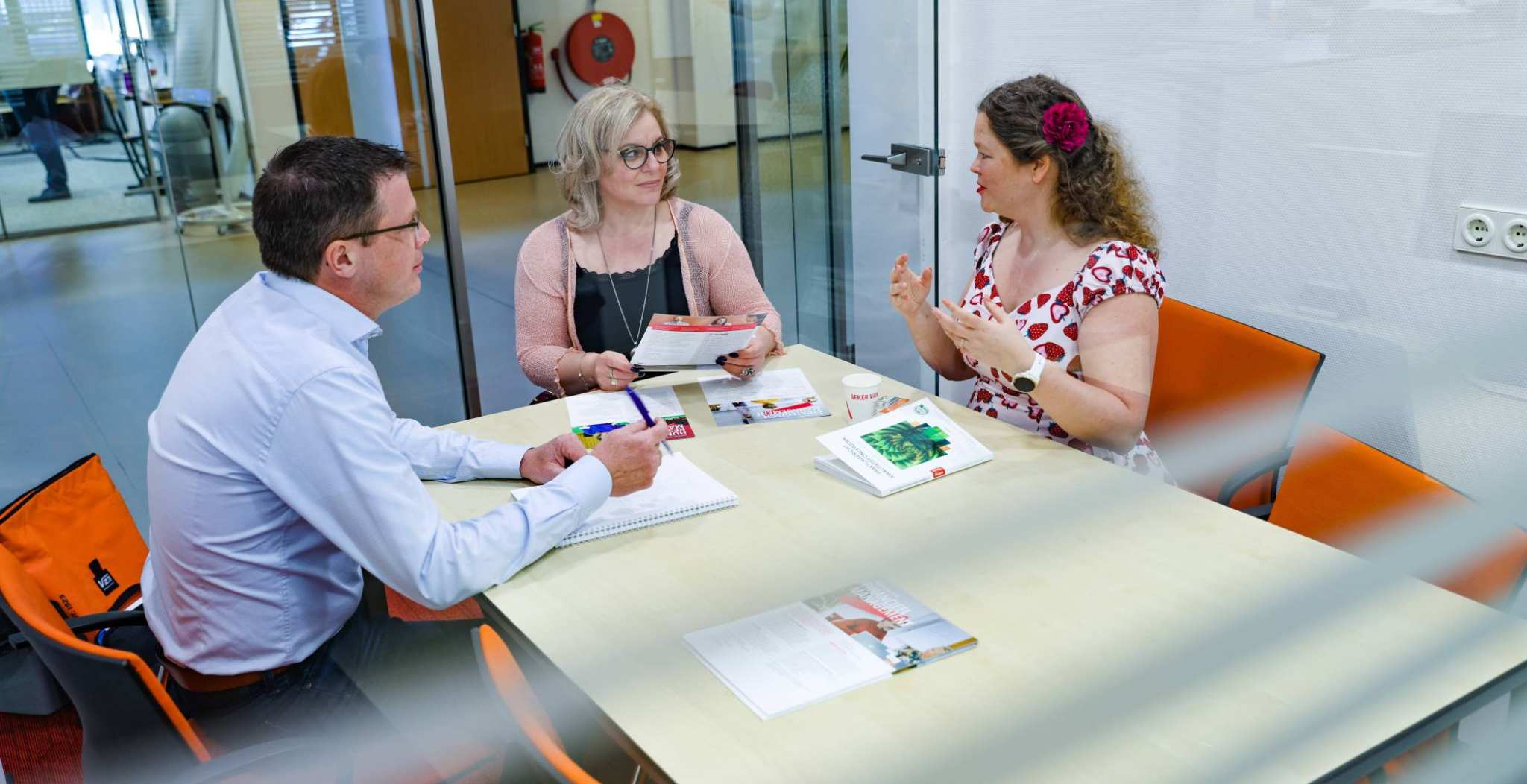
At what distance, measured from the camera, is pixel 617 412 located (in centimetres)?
236

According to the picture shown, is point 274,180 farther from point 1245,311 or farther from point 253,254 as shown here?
point 1245,311

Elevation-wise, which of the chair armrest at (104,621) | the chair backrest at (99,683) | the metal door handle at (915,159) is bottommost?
the chair armrest at (104,621)

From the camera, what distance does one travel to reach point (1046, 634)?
1.34 m

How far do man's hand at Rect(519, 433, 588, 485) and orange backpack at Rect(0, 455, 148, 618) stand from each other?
730 mm

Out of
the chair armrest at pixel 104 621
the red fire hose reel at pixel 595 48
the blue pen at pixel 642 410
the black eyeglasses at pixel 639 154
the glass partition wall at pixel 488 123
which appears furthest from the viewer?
the red fire hose reel at pixel 595 48

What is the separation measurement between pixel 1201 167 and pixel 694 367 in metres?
1.42

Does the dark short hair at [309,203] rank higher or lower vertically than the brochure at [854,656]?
higher

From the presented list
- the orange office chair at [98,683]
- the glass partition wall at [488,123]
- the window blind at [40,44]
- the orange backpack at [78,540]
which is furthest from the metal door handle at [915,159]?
the orange office chair at [98,683]

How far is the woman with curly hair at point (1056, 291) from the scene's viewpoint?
2.11 m

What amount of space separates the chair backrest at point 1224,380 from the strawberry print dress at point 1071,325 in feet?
0.63

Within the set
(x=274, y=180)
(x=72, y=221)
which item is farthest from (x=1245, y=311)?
(x=72, y=221)

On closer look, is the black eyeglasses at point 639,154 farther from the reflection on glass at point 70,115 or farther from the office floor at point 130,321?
the reflection on glass at point 70,115

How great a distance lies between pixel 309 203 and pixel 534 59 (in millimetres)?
1890

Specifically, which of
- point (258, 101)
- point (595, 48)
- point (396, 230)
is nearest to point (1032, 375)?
point (396, 230)
